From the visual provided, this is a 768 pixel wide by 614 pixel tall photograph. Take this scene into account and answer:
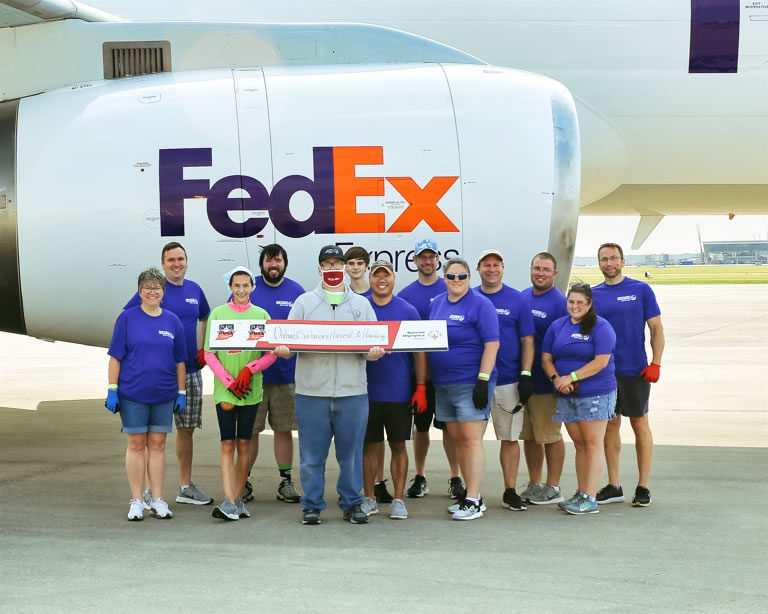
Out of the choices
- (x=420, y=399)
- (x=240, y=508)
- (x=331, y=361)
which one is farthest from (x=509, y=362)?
(x=240, y=508)

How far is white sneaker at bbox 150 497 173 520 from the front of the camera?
6312 millimetres

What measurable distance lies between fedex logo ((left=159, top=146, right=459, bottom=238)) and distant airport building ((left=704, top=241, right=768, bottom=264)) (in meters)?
182

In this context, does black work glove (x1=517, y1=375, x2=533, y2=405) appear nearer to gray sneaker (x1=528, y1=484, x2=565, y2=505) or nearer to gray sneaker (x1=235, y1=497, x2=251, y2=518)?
gray sneaker (x1=528, y1=484, x2=565, y2=505)

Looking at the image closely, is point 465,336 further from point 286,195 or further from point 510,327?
point 286,195

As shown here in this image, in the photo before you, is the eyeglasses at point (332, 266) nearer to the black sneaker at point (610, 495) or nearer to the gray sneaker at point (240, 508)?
the gray sneaker at point (240, 508)

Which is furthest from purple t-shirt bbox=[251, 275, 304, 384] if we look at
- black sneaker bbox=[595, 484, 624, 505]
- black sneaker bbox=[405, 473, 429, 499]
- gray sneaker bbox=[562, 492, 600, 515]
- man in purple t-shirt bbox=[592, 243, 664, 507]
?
black sneaker bbox=[595, 484, 624, 505]

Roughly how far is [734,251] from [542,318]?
197975mm

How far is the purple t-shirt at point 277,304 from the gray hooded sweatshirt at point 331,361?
524 mm

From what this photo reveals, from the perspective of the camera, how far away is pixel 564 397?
658 centimetres

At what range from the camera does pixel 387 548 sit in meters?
5.65

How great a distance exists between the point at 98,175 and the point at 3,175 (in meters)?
0.78

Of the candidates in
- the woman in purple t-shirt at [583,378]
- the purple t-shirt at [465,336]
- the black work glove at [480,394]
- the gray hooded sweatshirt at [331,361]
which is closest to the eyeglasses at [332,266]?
the gray hooded sweatshirt at [331,361]

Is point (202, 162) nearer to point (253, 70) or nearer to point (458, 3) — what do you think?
point (253, 70)

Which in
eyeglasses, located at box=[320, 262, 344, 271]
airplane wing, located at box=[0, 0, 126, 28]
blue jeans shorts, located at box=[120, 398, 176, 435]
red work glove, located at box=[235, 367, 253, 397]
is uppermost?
airplane wing, located at box=[0, 0, 126, 28]
